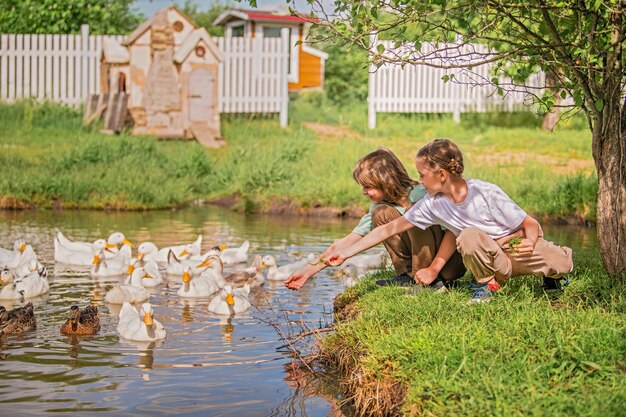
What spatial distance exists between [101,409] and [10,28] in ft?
78.4

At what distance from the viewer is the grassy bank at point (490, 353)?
5320 millimetres

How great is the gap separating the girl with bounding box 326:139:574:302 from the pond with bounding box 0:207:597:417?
3.53 feet

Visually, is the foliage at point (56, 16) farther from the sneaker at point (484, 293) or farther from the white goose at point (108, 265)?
the sneaker at point (484, 293)

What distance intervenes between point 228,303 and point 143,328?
1297mm

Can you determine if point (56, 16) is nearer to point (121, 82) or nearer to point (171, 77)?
point (121, 82)

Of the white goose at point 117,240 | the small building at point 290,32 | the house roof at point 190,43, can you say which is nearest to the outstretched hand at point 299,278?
the white goose at point 117,240

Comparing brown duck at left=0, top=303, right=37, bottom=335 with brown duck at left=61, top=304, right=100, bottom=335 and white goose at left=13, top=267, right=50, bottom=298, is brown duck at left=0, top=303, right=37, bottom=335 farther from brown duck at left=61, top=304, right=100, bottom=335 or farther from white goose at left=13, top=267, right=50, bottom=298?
white goose at left=13, top=267, right=50, bottom=298

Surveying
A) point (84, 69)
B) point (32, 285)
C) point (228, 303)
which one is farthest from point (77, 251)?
point (84, 69)

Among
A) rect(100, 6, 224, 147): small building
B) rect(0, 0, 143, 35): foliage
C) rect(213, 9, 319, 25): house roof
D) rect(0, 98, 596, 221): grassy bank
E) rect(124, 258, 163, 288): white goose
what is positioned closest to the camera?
rect(124, 258, 163, 288): white goose

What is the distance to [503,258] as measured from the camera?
7141 millimetres

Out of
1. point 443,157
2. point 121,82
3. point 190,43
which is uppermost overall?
point 190,43

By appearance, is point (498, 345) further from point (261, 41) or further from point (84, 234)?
point (261, 41)

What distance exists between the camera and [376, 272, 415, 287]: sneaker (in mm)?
8180

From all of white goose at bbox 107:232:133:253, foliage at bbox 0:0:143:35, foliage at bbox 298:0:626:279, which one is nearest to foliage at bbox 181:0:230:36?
foliage at bbox 0:0:143:35
